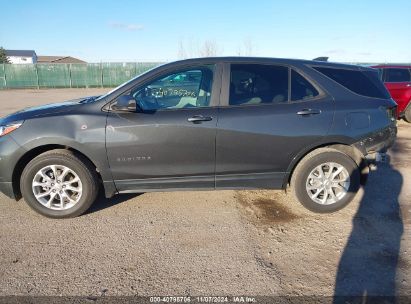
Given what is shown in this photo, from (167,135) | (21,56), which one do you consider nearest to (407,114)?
(167,135)

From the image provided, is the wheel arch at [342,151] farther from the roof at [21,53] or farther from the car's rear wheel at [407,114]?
the roof at [21,53]

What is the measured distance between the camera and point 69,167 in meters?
3.46

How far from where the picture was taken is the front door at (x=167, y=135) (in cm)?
343

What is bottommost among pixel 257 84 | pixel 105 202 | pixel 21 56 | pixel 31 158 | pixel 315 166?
pixel 105 202

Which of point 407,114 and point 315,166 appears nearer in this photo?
point 315,166

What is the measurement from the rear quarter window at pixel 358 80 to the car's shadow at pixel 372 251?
1.35 metres

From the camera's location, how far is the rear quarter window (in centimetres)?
380

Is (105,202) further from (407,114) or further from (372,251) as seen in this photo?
(407,114)

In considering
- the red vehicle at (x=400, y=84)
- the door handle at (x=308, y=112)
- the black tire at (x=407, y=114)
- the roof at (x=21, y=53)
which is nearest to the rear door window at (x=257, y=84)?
the door handle at (x=308, y=112)

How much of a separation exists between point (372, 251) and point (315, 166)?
1.10 metres

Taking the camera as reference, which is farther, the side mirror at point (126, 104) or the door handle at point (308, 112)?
the door handle at point (308, 112)

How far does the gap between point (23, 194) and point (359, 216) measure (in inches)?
151

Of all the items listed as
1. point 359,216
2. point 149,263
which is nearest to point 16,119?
point 149,263

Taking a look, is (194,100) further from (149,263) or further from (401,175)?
(401,175)
